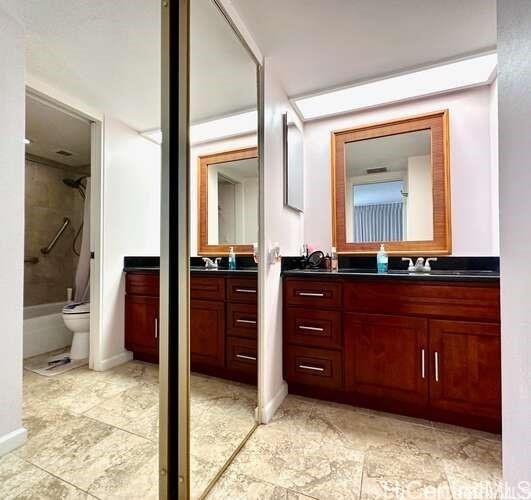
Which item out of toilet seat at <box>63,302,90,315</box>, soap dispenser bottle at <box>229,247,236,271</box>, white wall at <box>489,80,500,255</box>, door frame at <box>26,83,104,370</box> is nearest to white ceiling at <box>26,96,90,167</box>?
door frame at <box>26,83,104,370</box>

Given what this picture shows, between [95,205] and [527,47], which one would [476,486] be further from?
[95,205]

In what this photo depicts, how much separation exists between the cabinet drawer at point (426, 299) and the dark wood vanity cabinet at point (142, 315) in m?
1.12

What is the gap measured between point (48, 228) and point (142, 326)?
782 mm

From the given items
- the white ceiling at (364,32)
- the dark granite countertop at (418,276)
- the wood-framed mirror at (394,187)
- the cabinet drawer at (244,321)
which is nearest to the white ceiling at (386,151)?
the wood-framed mirror at (394,187)

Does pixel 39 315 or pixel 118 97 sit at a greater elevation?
pixel 118 97

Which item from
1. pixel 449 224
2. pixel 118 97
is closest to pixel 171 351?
pixel 118 97

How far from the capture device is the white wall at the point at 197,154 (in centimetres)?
108

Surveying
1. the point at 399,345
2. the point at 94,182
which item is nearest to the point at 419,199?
the point at 399,345

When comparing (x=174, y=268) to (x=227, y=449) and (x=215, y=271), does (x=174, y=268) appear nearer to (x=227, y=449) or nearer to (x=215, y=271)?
(x=215, y=271)

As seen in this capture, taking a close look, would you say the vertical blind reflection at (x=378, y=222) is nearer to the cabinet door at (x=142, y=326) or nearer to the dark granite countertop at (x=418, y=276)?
the dark granite countertop at (x=418, y=276)

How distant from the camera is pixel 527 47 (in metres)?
0.51

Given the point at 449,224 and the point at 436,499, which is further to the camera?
the point at 449,224

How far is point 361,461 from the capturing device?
1215mm

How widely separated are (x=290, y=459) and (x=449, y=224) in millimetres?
1802
